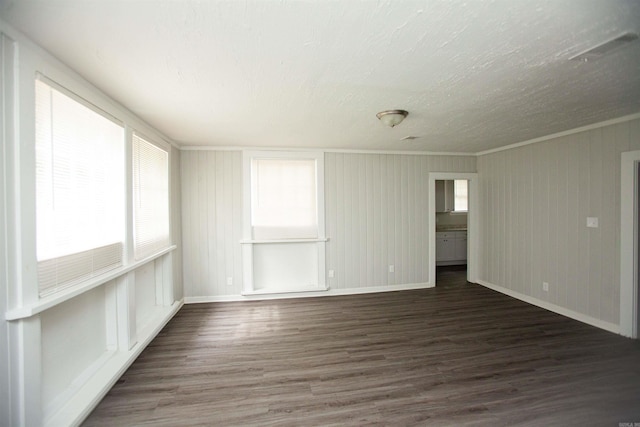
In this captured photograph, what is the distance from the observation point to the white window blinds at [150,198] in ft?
9.04

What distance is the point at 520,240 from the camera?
4094 millimetres

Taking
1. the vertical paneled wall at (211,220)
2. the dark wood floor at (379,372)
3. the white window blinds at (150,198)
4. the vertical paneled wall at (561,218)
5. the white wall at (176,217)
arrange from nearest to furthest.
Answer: the dark wood floor at (379,372) → the white window blinds at (150,198) → the vertical paneled wall at (561,218) → the white wall at (176,217) → the vertical paneled wall at (211,220)

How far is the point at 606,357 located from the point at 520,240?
192 centimetres

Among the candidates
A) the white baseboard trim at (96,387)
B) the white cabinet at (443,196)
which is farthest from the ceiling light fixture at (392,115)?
the white cabinet at (443,196)

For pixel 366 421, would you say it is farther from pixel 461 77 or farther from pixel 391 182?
pixel 391 182

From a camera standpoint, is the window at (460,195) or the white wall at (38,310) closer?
the white wall at (38,310)

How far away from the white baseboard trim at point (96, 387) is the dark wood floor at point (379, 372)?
0.25 ft

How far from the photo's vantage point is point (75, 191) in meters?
1.86

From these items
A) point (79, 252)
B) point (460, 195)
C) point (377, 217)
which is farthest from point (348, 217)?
point (460, 195)

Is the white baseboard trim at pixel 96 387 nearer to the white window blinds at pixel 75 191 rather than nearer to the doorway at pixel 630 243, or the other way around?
the white window blinds at pixel 75 191

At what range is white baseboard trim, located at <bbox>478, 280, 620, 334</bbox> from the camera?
3.02 metres

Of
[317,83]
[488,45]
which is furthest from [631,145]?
[317,83]

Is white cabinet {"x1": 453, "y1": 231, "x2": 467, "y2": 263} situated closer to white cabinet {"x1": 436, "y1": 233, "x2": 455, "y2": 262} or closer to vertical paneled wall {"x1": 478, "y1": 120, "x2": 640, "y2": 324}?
white cabinet {"x1": 436, "y1": 233, "x2": 455, "y2": 262}

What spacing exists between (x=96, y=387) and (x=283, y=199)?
3021mm
